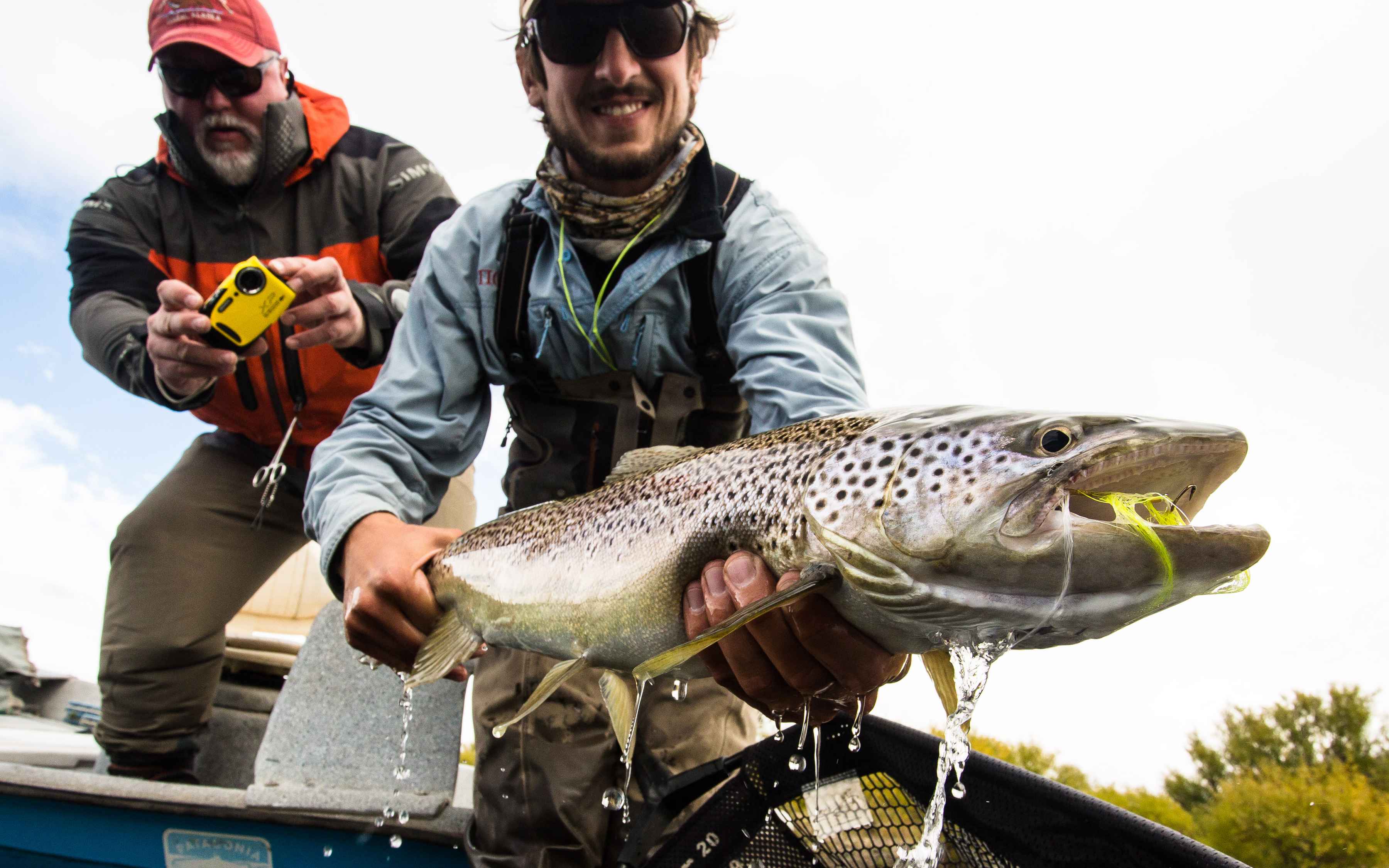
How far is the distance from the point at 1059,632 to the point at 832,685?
23.8 inches

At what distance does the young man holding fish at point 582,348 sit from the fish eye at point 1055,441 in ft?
3.77

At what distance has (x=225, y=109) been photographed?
451 cm

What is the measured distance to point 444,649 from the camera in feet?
8.36

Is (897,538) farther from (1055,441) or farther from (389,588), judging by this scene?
(389,588)

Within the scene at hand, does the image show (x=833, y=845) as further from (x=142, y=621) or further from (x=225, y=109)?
(x=225, y=109)

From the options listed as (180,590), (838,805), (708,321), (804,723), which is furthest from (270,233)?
(838,805)

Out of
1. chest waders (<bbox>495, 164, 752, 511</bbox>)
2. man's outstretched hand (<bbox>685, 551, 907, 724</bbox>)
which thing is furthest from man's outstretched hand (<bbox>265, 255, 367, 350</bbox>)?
man's outstretched hand (<bbox>685, 551, 907, 724</bbox>)

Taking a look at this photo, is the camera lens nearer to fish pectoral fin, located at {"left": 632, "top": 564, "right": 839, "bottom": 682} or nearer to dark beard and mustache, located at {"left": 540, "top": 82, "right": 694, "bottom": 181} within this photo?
dark beard and mustache, located at {"left": 540, "top": 82, "right": 694, "bottom": 181}

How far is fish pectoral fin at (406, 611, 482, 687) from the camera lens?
250cm

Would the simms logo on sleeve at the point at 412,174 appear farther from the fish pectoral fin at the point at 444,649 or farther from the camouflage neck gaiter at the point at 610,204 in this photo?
the fish pectoral fin at the point at 444,649

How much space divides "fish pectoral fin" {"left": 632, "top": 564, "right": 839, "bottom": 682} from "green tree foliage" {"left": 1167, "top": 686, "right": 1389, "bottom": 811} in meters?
15.1

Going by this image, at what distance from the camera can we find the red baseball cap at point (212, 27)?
14.4 ft

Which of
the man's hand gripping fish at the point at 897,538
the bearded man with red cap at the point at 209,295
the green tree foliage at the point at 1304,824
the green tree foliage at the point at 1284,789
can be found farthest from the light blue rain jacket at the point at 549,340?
the green tree foliage at the point at 1304,824

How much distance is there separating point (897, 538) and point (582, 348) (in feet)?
5.75
